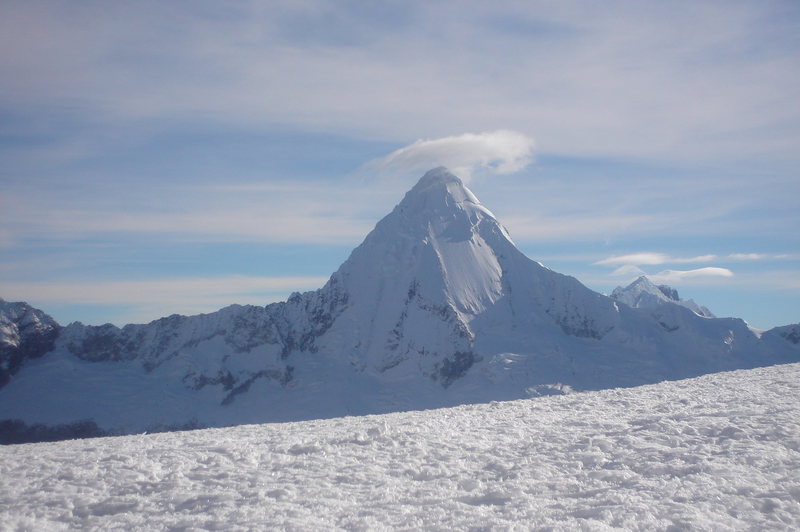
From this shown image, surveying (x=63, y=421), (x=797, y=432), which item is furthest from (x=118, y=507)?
(x=63, y=421)

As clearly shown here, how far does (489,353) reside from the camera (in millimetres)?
195000

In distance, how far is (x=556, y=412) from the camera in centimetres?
1986

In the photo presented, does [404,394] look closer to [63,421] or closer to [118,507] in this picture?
[63,421]

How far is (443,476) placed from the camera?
12969mm

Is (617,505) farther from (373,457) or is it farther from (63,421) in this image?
(63,421)

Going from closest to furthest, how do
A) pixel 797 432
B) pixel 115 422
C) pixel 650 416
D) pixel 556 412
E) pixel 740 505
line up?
pixel 740 505 → pixel 797 432 → pixel 650 416 → pixel 556 412 → pixel 115 422

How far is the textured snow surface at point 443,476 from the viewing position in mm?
10633

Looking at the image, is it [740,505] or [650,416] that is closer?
[740,505]

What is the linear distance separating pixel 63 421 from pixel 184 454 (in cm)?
19265

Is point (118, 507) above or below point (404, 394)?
above

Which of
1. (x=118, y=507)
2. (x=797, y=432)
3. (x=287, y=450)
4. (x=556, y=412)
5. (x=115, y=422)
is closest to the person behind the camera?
(x=118, y=507)

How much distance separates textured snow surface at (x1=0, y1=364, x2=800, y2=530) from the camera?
1063 cm

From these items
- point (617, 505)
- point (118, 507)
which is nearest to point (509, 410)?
point (617, 505)

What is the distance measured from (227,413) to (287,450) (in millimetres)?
179781
